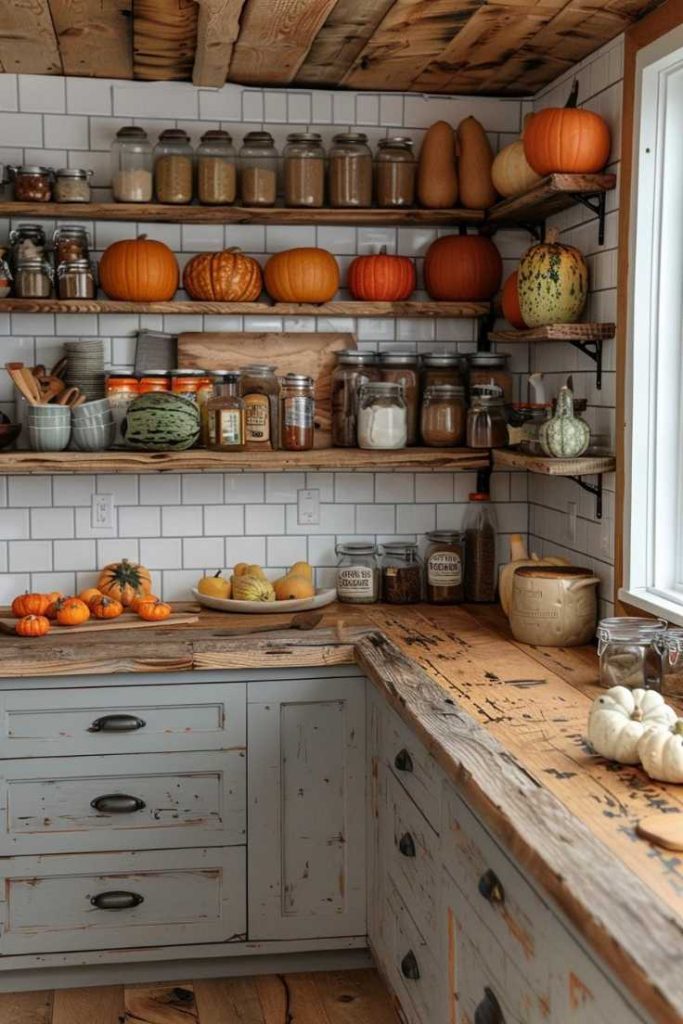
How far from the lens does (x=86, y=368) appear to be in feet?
12.2

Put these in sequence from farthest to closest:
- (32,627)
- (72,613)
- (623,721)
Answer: (72,613)
(32,627)
(623,721)

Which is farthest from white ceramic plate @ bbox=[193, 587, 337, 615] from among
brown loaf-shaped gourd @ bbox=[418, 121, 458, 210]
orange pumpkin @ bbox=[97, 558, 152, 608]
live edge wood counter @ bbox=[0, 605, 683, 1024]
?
brown loaf-shaped gourd @ bbox=[418, 121, 458, 210]

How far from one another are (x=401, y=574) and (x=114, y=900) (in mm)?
1290

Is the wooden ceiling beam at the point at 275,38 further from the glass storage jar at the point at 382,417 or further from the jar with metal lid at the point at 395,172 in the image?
the glass storage jar at the point at 382,417

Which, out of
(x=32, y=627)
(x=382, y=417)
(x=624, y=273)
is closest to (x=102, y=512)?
(x=32, y=627)

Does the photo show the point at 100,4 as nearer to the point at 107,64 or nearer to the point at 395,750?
the point at 107,64

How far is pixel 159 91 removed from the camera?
3746 mm

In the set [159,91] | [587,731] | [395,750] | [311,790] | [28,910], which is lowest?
[28,910]

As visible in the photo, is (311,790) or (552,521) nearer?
(311,790)

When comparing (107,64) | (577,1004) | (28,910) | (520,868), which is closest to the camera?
(577,1004)

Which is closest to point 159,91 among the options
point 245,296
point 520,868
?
point 245,296

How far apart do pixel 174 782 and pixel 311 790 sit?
1.22ft

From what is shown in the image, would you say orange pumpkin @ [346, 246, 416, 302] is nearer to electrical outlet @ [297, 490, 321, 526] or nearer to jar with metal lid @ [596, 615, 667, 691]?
electrical outlet @ [297, 490, 321, 526]

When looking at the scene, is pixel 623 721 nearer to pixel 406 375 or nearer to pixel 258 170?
pixel 406 375
